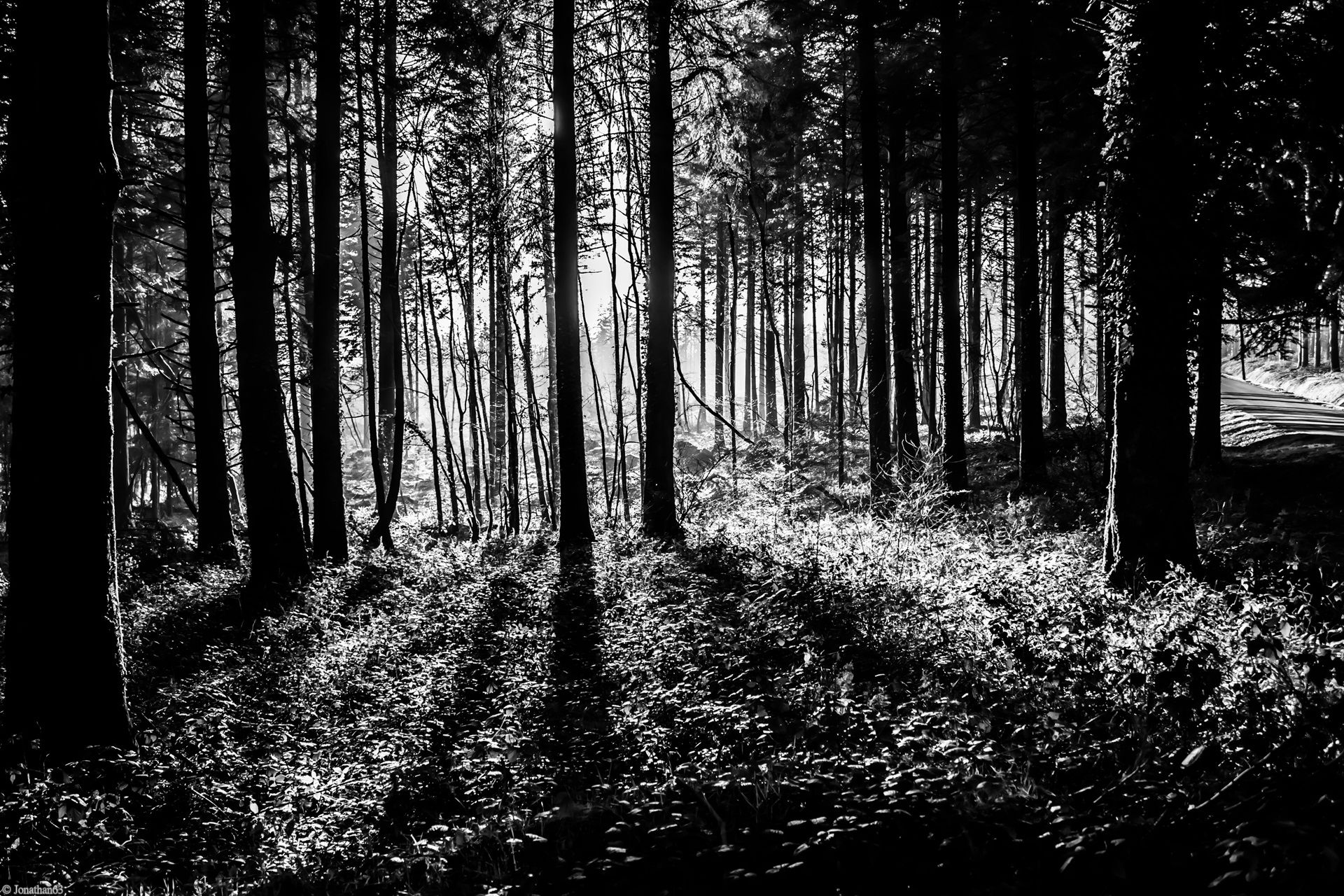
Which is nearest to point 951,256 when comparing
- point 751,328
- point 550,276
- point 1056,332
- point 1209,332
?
point 1209,332

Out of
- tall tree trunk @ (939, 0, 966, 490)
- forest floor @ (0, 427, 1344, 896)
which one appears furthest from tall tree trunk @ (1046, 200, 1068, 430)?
forest floor @ (0, 427, 1344, 896)

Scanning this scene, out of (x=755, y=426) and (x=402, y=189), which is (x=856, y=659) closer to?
(x=402, y=189)

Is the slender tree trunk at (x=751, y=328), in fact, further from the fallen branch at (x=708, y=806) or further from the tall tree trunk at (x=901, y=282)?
the fallen branch at (x=708, y=806)

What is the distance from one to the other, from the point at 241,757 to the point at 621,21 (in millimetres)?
12624

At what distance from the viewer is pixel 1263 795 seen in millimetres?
3152

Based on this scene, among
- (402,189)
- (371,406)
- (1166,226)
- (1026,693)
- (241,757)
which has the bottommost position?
(241,757)

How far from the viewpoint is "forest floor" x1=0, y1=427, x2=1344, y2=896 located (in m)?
3.23

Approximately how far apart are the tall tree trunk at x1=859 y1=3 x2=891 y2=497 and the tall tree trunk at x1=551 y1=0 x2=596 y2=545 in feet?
18.3

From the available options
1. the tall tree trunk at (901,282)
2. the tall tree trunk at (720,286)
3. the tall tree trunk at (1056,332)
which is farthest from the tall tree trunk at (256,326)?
the tall tree trunk at (720,286)

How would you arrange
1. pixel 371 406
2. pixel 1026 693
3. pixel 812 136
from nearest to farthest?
pixel 1026 693 < pixel 371 406 < pixel 812 136

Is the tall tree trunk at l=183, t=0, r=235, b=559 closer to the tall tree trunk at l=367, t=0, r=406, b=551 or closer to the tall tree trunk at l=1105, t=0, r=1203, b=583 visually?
the tall tree trunk at l=367, t=0, r=406, b=551

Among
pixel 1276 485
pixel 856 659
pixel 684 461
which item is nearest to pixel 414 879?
pixel 856 659

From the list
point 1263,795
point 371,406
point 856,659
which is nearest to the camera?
point 1263,795

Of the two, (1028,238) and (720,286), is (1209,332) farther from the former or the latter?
(720,286)
